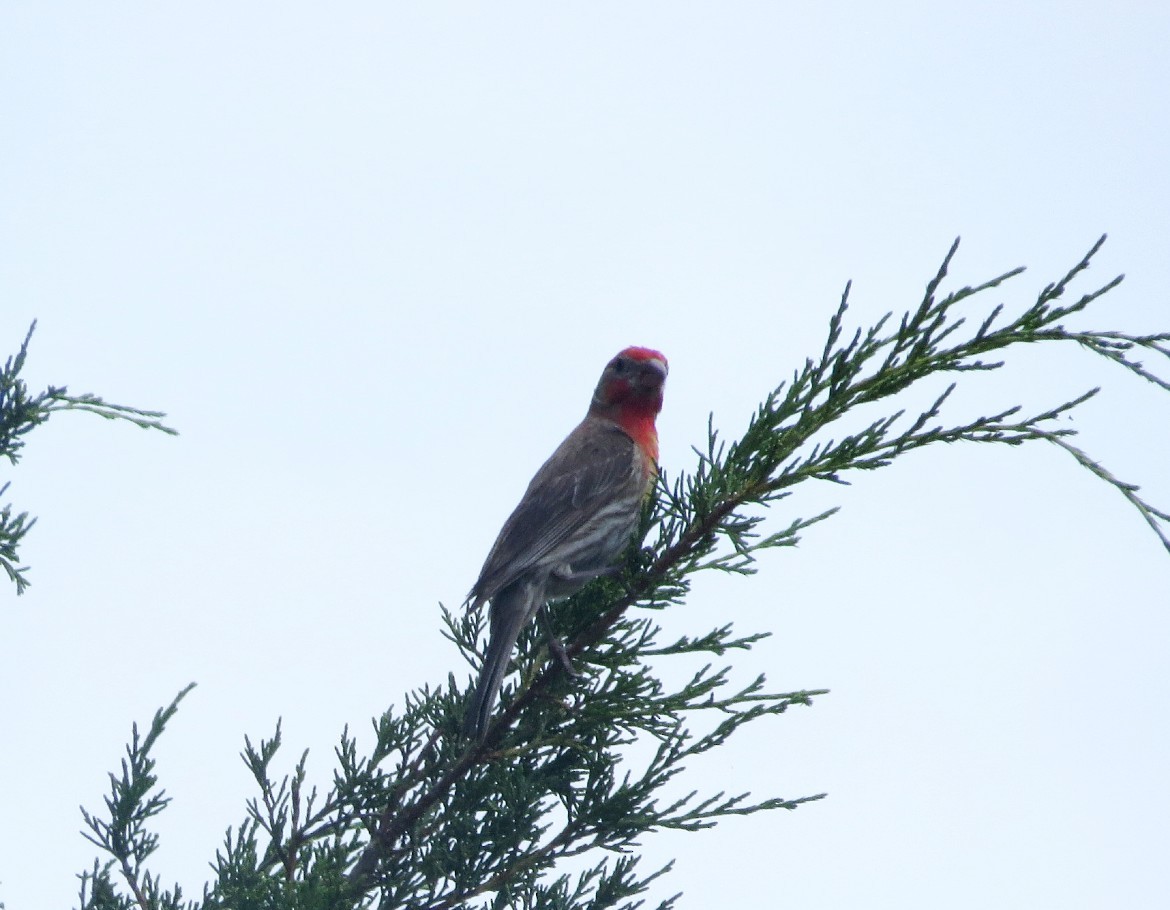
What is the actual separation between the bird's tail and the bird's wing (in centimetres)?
7

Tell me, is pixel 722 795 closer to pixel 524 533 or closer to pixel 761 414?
pixel 761 414

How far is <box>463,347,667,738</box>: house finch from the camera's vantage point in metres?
5.77

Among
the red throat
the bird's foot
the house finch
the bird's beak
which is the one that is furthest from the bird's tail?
the bird's beak

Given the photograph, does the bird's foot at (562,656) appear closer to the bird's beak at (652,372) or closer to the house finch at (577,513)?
the house finch at (577,513)

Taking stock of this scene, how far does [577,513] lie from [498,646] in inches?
45.8

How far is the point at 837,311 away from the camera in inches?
157

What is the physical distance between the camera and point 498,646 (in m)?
5.51

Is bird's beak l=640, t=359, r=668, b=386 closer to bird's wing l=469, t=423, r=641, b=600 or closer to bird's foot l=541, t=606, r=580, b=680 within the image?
bird's wing l=469, t=423, r=641, b=600

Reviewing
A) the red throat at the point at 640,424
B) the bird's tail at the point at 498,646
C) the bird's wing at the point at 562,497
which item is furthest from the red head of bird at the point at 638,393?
the bird's tail at the point at 498,646

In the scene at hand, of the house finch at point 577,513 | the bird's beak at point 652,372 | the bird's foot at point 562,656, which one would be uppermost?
the bird's beak at point 652,372

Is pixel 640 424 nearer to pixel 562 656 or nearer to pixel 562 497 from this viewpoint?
pixel 562 497

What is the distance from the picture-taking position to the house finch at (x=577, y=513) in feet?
18.9

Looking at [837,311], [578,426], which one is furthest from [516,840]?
→ [578,426]

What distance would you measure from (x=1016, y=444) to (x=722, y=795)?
1624 mm
